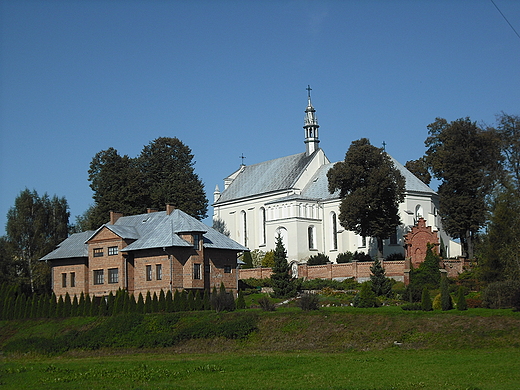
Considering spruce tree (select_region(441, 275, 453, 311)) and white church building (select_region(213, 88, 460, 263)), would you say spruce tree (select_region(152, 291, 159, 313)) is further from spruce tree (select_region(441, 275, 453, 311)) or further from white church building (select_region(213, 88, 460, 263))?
white church building (select_region(213, 88, 460, 263))

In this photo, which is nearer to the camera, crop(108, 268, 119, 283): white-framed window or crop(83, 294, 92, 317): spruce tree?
crop(83, 294, 92, 317): spruce tree

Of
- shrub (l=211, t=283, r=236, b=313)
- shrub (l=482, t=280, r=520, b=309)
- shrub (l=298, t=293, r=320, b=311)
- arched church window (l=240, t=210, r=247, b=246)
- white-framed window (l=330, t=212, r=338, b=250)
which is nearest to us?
shrub (l=482, t=280, r=520, b=309)

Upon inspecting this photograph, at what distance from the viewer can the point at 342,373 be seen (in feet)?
73.4

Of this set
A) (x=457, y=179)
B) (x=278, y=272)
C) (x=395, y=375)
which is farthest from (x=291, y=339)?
(x=457, y=179)

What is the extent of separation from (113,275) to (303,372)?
2898 centimetres

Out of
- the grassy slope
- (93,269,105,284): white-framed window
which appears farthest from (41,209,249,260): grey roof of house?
the grassy slope

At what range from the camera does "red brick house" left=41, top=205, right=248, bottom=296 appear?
153ft

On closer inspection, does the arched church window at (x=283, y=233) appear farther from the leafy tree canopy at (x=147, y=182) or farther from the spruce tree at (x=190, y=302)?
the spruce tree at (x=190, y=302)

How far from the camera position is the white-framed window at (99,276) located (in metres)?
50.3

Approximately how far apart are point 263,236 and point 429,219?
1874 cm

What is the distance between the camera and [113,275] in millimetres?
49312

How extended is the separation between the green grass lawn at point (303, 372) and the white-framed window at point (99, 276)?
21.5m

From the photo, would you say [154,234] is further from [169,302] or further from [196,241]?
[169,302]

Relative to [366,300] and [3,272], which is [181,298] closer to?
[366,300]
